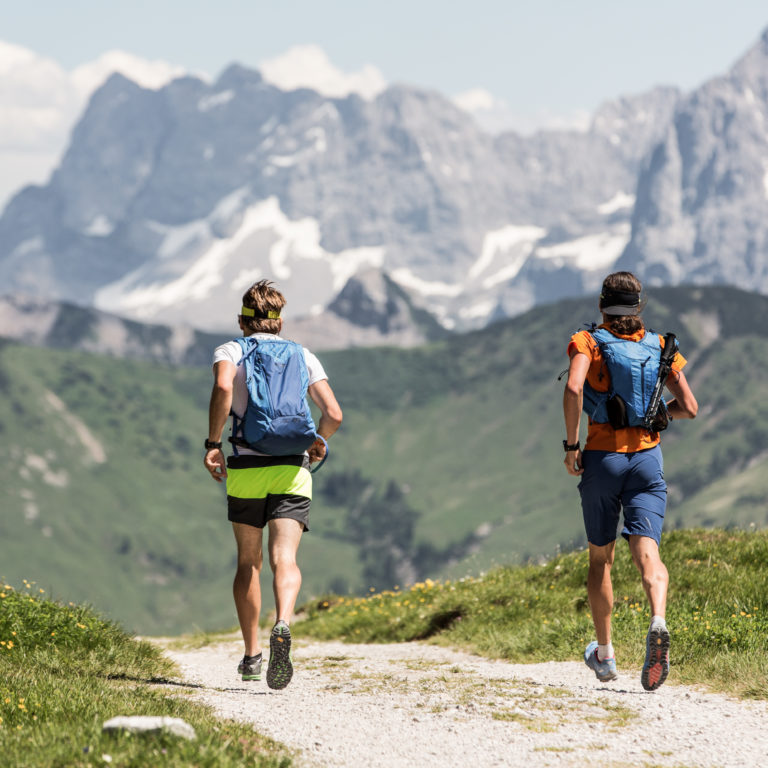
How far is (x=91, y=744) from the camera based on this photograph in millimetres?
5996

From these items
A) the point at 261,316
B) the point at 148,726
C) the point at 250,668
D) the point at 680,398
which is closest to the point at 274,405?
the point at 261,316

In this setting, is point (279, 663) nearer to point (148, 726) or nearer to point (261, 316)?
point (148, 726)

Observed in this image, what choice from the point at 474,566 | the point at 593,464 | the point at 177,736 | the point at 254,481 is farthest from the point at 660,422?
the point at 474,566

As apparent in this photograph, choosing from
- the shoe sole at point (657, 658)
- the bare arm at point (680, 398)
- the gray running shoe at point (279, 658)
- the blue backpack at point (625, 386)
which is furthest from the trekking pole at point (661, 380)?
the gray running shoe at point (279, 658)

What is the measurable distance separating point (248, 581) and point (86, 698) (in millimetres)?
2235

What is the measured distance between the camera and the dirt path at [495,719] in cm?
682

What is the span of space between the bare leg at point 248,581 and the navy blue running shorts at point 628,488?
301 cm

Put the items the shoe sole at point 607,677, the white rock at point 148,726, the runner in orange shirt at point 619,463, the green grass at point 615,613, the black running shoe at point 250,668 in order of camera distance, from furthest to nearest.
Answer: the green grass at point 615,613, the black running shoe at point 250,668, the shoe sole at point 607,677, the runner in orange shirt at point 619,463, the white rock at point 148,726

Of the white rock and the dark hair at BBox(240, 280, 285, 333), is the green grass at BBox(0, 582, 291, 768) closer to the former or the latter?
the white rock

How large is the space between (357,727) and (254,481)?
2.52 meters

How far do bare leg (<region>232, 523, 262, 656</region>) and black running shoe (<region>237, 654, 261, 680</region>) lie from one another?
55mm

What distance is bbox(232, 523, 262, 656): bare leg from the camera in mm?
9352

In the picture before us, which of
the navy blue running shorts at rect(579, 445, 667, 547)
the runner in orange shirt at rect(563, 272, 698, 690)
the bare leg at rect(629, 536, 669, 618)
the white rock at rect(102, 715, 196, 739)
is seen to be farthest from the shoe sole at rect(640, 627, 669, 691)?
the white rock at rect(102, 715, 196, 739)

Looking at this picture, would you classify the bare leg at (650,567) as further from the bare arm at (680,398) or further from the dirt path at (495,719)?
the bare arm at (680,398)
